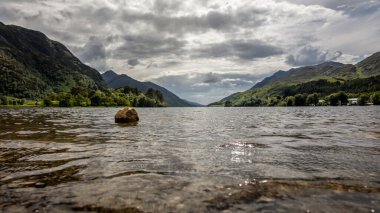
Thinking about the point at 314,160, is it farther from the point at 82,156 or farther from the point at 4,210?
the point at 4,210

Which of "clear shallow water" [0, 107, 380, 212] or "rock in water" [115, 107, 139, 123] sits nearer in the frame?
"clear shallow water" [0, 107, 380, 212]

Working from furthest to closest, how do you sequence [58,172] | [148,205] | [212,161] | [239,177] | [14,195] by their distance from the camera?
[212,161], [58,172], [239,177], [14,195], [148,205]

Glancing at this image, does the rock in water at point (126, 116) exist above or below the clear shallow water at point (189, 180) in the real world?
above

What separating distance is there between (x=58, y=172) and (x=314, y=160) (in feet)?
37.8

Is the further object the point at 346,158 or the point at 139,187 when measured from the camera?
the point at 346,158

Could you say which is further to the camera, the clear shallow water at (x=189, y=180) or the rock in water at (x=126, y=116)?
the rock in water at (x=126, y=116)

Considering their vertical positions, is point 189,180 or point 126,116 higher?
point 126,116

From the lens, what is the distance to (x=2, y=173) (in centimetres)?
1078

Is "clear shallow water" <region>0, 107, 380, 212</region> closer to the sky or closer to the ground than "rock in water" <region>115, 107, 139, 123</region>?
closer to the ground

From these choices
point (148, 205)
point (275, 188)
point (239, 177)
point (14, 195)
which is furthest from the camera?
point (239, 177)

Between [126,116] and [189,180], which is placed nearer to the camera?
[189,180]

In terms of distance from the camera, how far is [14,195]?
8.10m

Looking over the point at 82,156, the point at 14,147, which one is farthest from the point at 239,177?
the point at 14,147

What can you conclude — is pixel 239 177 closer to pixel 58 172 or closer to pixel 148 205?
pixel 148 205
